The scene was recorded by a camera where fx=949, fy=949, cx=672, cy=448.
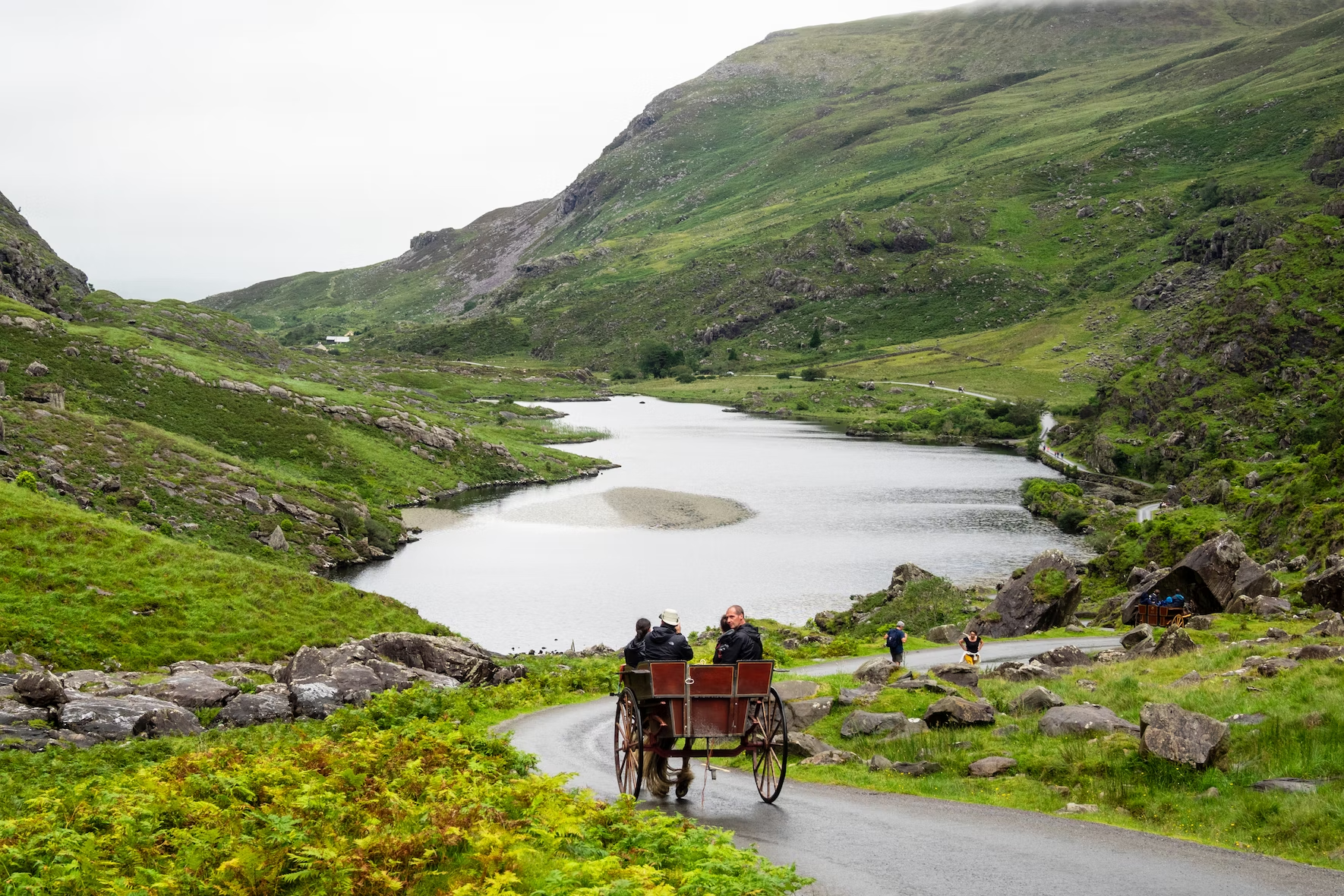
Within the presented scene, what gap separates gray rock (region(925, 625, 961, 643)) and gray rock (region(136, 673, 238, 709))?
98.5ft

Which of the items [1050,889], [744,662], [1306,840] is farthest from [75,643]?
[1306,840]

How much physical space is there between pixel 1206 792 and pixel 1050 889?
228 inches

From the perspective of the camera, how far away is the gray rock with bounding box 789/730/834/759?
877 inches

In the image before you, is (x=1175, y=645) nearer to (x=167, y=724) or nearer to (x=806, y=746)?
(x=806, y=746)

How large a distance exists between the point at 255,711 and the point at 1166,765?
74.4 ft

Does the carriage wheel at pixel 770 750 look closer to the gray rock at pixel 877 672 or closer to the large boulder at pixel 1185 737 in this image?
the large boulder at pixel 1185 737

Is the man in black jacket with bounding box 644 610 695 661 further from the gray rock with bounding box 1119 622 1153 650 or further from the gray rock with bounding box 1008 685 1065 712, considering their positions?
the gray rock with bounding box 1119 622 1153 650

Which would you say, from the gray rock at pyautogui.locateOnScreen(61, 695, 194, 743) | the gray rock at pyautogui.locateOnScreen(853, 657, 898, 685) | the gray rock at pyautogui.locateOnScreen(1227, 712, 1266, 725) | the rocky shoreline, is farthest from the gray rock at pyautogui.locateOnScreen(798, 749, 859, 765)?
the gray rock at pyautogui.locateOnScreen(61, 695, 194, 743)

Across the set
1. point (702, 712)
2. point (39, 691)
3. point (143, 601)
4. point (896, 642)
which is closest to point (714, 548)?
point (896, 642)

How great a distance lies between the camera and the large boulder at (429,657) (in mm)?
34531

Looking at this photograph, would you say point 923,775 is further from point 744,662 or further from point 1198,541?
point 1198,541

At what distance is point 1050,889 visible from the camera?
41.5 ft

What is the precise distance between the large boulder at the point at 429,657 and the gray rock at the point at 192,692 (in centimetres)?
704

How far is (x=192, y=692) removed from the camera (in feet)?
87.5
